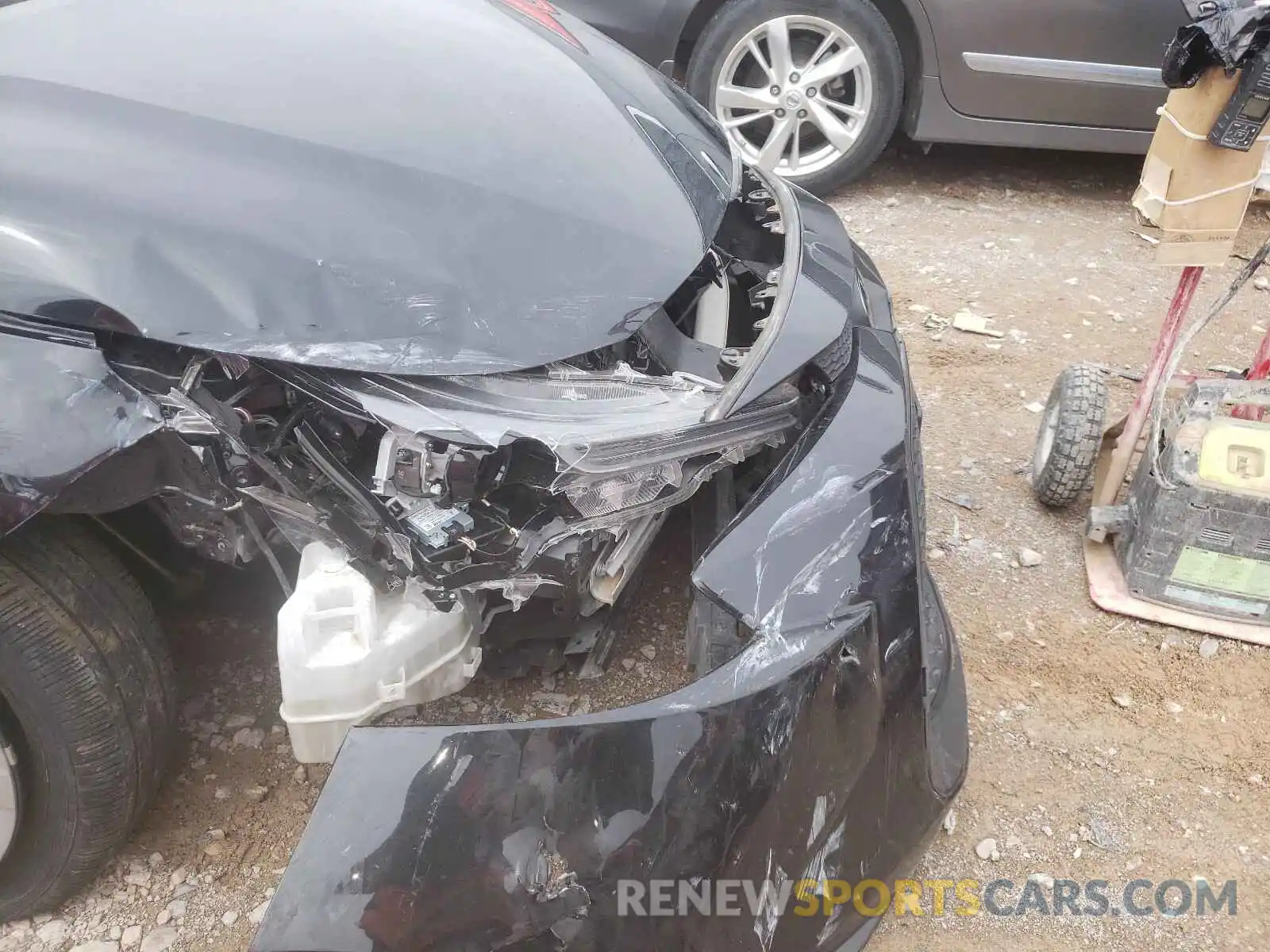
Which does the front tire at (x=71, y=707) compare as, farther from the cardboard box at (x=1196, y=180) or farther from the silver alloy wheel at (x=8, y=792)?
the cardboard box at (x=1196, y=180)

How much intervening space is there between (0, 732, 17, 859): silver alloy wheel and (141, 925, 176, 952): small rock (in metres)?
0.32

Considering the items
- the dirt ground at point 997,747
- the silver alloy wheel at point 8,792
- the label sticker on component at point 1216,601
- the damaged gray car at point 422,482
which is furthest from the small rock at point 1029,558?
the silver alloy wheel at point 8,792

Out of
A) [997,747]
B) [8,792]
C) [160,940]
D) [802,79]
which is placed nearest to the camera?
[8,792]

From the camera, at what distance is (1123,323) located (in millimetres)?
3803

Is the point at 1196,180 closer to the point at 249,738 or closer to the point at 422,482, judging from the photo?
the point at 422,482

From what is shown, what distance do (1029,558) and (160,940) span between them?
2346 millimetres

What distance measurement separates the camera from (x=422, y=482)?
1384 millimetres

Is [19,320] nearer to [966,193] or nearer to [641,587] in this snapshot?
[641,587]

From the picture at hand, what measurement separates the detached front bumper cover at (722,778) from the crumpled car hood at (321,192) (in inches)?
16.6

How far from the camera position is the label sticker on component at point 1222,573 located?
7.63ft

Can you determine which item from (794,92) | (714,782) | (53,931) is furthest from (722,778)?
(794,92)

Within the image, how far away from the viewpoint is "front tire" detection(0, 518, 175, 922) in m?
1.43

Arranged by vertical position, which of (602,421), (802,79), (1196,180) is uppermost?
(1196,180)

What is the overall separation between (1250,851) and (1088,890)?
41 centimetres
